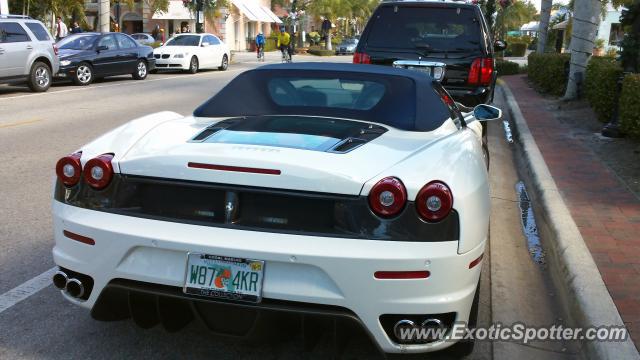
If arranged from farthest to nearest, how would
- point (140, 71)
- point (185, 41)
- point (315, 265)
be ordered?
point (185, 41) → point (140, 71) → point (315, 265)

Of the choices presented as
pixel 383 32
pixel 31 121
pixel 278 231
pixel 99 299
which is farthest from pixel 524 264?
pixel 31 121

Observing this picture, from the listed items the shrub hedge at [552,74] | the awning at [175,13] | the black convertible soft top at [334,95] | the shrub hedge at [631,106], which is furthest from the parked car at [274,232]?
the awning at [175,13]

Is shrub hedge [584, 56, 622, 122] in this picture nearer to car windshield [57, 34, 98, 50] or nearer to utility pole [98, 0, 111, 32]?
car windshield [57, 34, 98, 50]

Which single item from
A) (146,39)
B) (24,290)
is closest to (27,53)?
(24,290)

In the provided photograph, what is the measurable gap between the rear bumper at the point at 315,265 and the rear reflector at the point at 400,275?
0.7 inches

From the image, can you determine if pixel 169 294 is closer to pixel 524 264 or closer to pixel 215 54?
pixel 524 264

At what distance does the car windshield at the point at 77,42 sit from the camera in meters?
19.6

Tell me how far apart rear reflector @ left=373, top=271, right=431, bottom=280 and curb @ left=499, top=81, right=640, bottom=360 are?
115cm

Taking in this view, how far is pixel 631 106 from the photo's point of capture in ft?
28.1

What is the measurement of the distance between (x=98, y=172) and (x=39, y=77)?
14943 mm

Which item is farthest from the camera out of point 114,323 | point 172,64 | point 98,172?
point 172,64

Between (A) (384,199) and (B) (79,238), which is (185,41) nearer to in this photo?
(B) (79,238)

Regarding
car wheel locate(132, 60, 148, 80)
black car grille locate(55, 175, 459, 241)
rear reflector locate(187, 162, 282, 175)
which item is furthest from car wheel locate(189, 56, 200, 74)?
rear reflector locate(187, 162, 282, 175)

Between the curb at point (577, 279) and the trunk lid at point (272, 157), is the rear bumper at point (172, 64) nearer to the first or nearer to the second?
the curb at point (577, 279)
